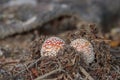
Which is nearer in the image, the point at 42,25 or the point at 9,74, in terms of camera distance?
the point at 9,74

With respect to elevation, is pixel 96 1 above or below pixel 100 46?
above

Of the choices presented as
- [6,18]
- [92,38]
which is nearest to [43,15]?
[6,18]

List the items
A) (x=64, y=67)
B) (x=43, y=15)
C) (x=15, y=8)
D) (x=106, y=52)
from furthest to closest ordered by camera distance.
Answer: (x=15, y=8), (x=43, y=15), (x=106, y=52), (x=64, y=67)

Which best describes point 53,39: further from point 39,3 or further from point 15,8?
point 39,3
